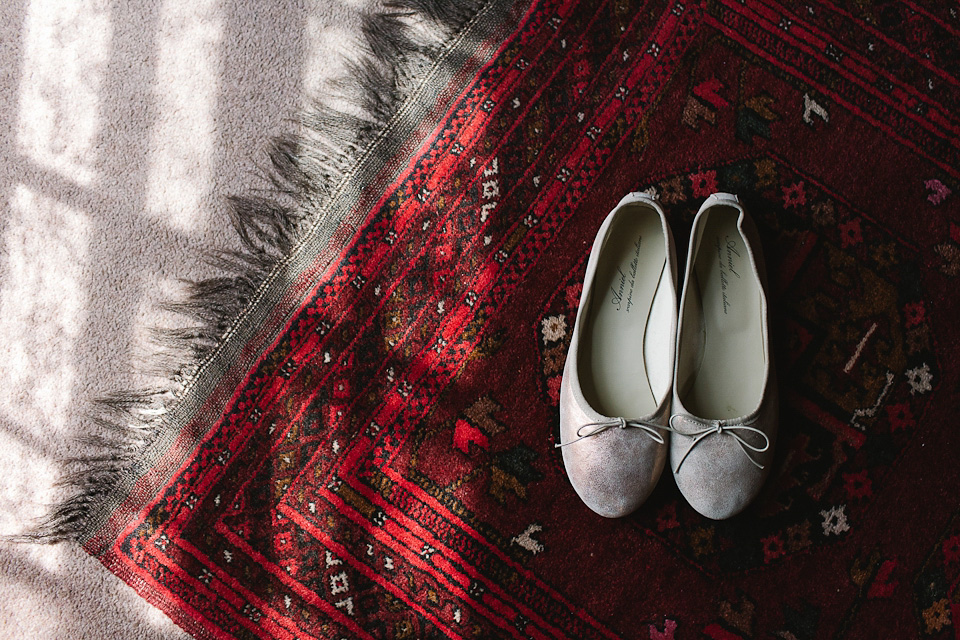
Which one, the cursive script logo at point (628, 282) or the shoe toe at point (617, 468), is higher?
the cursive script logo at point (628, 282)

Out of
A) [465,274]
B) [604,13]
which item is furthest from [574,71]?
[465,274]

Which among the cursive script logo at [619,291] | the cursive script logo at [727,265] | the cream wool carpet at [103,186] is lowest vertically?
the cream wool carpet at [103,186]

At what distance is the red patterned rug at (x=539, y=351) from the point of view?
83 cm

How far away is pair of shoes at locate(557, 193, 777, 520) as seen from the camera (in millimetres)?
789

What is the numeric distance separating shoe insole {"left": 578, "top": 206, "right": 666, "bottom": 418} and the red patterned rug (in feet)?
0.13

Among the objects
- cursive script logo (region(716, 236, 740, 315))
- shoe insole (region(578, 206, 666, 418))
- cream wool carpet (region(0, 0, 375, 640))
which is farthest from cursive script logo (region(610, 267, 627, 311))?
cream wool carpet (region(0, 0, 375, 640))

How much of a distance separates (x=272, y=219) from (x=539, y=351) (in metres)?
0.42

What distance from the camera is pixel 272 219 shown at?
91 cm

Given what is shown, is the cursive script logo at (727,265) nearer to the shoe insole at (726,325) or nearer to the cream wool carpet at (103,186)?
the shoe insole at (726,325)

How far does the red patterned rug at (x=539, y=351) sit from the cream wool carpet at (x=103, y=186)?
5 cm

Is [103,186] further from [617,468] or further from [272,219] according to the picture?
[617,468]

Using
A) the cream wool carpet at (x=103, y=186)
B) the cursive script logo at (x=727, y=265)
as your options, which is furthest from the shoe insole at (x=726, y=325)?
the cream wool carpet at (x=103, y=186)

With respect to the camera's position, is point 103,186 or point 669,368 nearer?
point 669,368

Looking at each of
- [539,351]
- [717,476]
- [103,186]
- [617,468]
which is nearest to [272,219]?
[103,186]
